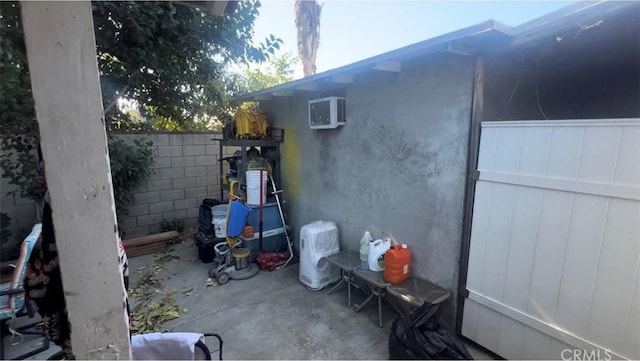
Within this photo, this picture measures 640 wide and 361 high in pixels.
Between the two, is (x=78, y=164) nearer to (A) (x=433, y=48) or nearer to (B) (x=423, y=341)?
(A) (x=433, y=48)

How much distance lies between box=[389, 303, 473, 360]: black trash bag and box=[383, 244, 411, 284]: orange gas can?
43 cm

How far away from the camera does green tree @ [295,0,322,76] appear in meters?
8.26

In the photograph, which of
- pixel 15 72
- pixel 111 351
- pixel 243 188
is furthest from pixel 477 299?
pixel 15 72

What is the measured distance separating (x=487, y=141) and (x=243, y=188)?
10.5 feet

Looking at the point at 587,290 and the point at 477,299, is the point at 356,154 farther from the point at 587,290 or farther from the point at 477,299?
the point at 587,290

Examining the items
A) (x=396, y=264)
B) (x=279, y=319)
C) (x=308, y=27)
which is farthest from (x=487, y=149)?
(x=308, y=27)

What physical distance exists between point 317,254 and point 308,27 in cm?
710

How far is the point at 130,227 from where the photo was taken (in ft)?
16.1

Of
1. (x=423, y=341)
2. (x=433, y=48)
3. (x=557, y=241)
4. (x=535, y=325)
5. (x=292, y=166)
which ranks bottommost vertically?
(x=423, y=341)

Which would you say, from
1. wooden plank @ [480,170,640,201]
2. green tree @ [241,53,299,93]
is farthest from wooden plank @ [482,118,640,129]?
green tree @ [241,53,299,93]

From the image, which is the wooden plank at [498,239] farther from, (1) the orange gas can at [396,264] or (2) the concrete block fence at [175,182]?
Answer: (2) the concrete block fence at [175,182]

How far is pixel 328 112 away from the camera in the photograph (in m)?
3.61

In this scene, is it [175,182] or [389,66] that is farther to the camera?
[175,182]

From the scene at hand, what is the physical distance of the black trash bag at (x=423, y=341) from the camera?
2.06m
